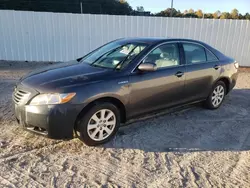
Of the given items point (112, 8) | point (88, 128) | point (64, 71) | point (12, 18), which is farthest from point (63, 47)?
point (112, 8)

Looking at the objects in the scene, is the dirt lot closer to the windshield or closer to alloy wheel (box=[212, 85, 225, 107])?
alloy wheel (box=[212, 85, 225, 107])

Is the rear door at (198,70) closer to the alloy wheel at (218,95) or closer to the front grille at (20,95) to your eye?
the alloy wheel at (218,95)

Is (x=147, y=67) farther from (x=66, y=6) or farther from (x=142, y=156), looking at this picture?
(x=66, y=6)

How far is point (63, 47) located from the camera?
9859 millimetres

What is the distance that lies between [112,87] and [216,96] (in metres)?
2.78

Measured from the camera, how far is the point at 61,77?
11.7ft

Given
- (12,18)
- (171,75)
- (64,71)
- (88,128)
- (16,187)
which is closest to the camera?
(16,187)

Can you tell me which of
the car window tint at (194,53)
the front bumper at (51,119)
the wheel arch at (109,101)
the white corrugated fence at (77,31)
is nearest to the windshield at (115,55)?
the wheel arch at (109,101)

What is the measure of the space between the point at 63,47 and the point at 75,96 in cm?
709

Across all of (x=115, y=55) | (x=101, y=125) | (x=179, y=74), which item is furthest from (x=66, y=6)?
(x=101, y=125)

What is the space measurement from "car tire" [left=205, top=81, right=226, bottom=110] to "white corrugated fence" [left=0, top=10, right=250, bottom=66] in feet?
17.0

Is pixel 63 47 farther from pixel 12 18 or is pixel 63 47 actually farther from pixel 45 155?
pixel 45 155

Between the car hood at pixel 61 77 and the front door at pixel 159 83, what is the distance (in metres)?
0.56

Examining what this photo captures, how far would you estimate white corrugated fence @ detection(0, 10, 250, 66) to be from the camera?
956 centimetres
